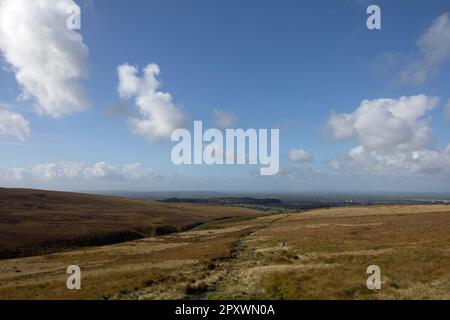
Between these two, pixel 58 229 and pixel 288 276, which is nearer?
pixel 288 276

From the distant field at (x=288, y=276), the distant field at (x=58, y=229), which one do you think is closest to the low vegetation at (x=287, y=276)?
the distant field at (x=288, y=276)

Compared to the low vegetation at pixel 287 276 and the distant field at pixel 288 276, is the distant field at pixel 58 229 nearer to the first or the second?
the low vegetation at pixel 287 276

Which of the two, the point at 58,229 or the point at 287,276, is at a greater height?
the point at 287,276

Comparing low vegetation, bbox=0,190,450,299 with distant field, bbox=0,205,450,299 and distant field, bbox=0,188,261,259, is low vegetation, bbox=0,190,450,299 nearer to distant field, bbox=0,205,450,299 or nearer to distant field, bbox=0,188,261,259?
distant field, bbox=0,205,450,299

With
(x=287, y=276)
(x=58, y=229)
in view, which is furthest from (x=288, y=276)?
(x=58, y=229)

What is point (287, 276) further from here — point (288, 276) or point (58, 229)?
point (58, 229)

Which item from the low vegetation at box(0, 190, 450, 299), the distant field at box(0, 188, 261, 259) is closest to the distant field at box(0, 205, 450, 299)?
the low vegetation at box(0, 190, 450, 299)

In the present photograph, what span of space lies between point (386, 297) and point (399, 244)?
867 inches

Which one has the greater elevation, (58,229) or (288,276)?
(288,276)

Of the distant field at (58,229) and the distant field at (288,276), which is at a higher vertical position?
the distant field at (288,276)

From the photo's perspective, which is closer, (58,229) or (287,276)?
(287,276)
